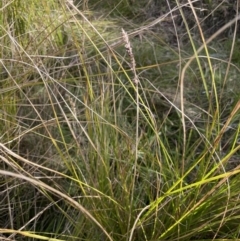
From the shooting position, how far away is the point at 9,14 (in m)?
1.64

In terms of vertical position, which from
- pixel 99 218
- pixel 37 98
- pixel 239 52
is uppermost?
pixel 37 98

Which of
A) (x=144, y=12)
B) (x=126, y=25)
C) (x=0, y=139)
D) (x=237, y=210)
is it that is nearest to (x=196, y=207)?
(x=237, y=210)

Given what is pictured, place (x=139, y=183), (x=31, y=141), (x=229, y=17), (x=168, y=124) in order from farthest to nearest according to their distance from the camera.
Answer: (x=229, y=17)
(x=168, y=124)
(x=31, y=141)
(x=139, y=183)

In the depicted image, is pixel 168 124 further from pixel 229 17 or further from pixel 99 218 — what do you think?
pixel 229 17

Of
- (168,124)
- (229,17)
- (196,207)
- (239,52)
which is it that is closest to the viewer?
(196,207)

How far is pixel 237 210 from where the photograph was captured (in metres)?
1.07

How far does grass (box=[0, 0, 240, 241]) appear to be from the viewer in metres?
1.03

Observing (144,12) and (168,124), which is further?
(144,12)

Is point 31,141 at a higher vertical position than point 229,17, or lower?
higher

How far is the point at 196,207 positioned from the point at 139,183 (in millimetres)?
223

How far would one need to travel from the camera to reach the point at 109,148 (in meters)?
1.25

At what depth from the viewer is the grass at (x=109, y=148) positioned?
1034 millimetres

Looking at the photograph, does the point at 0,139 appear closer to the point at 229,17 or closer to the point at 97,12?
the point at 97,12

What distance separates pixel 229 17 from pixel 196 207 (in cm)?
119
